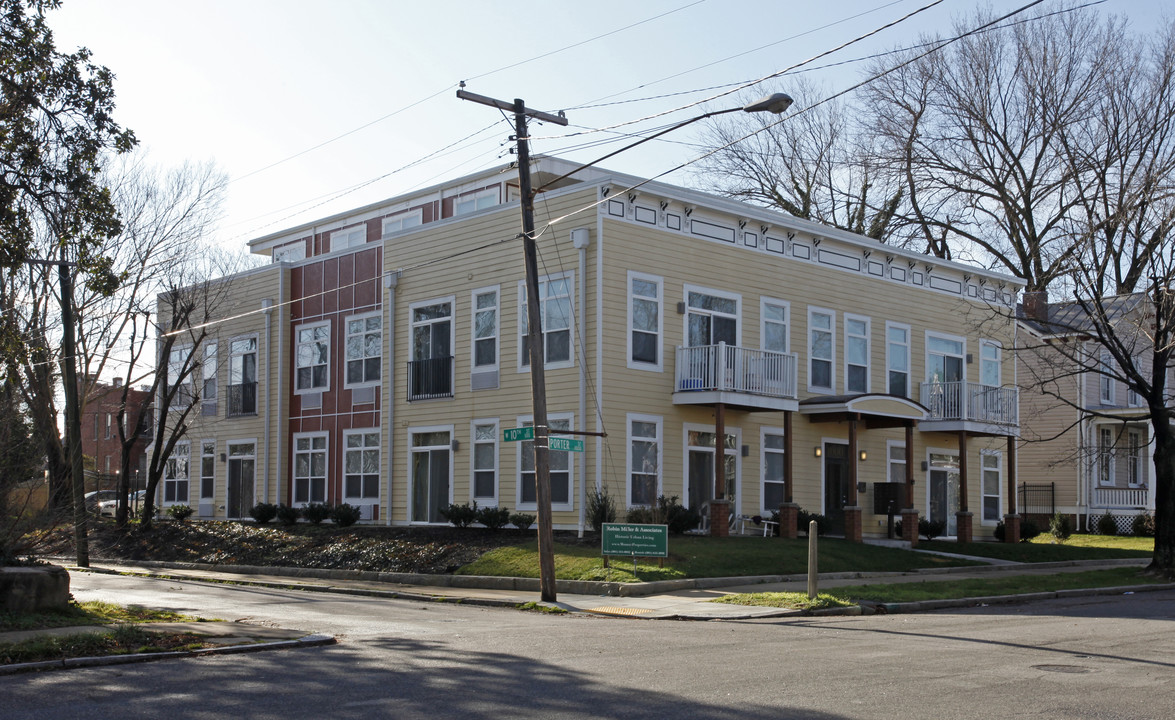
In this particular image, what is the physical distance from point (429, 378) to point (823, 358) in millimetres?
10629

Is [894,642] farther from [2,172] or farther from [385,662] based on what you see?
[2,172]

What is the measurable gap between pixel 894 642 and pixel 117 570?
70.5 feet

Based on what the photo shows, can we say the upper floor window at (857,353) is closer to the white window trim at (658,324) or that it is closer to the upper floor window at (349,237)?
the white window trim at (658,324)

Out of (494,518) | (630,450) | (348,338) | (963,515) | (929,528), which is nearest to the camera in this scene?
(630,450)

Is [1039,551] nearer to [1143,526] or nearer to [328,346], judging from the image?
[1143,526]

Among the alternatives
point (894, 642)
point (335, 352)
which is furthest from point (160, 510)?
point (894, 642)

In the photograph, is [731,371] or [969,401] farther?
[969,401]

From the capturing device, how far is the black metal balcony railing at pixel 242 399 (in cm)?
3659

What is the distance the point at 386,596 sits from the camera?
21.8 m

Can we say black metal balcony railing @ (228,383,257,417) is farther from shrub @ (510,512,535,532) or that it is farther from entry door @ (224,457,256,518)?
shrub @ (510,512,535,532)

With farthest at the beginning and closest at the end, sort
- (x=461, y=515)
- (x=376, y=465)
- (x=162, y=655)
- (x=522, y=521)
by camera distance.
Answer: (x=376, y=465) < (x=461, y=515) < (x=522, y=521) < (x=162, y=655)

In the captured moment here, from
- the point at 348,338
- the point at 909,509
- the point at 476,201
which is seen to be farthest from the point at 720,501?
the point at 476,201

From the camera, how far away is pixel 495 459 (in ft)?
94.0

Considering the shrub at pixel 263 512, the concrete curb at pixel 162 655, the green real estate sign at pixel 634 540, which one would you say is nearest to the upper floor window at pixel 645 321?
the green real estate sign at pixel 634 540
